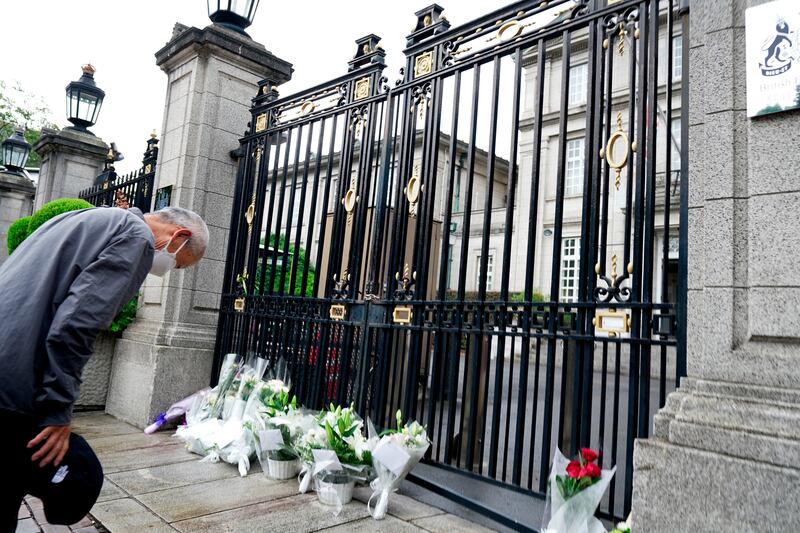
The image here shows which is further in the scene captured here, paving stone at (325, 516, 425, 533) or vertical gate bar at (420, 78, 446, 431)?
vertical gate bar at (420, 78, 446, 431)

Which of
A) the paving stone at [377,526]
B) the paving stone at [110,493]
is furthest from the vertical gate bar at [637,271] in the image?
the paving stone at [110,493]

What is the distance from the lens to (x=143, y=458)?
498cm

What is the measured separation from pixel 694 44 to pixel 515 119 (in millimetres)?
1221

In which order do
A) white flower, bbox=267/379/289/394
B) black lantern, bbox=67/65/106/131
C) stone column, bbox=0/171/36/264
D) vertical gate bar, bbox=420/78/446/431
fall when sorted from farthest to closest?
stone column, bbox=0/171/36/264 < black lantern, bbox=67/65/106/131 < white flower, bbox=267/379/289/394 < vertical gate bar, bbox=420/78/446/431

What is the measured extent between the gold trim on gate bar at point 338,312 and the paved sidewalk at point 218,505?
1392mm

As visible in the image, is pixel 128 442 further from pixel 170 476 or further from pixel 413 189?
pixel 413 189

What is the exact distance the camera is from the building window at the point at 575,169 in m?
14.4

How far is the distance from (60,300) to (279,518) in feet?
6.40

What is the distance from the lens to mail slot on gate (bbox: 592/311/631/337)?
3195mm

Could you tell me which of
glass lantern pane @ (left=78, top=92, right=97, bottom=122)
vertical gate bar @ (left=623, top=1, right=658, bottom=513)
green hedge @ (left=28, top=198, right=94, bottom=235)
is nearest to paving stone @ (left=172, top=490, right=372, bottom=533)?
vertical gate bar @ (left=623, top=1, right=658, bottom=513)

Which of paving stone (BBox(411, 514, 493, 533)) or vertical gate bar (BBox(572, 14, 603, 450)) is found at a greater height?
vertical gate bar (BBox(572, 14, 603, 450))

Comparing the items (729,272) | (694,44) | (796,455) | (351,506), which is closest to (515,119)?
(694,44)

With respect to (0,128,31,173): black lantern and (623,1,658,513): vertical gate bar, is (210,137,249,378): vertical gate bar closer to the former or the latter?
(623,1,658,513): vertical gate bar

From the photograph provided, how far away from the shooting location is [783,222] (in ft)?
8.27
